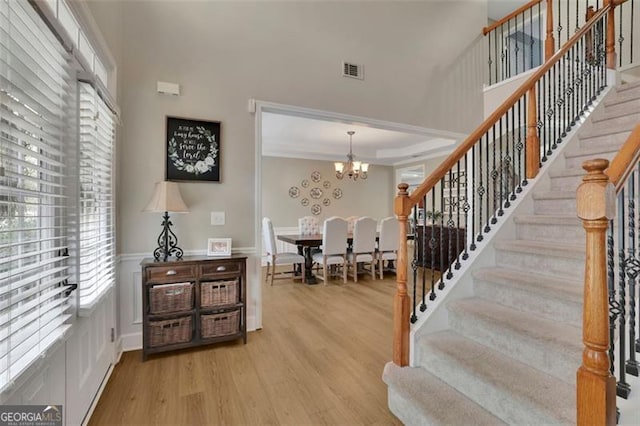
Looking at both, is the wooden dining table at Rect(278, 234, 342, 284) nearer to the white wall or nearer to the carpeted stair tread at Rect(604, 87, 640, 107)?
the white wall

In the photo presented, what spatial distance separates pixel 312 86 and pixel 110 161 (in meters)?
2.10

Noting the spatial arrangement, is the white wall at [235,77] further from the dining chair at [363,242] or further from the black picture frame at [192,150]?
the dining chair at [363,242]

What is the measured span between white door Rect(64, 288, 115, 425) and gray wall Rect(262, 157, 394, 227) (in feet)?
16.4

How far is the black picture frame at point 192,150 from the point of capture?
2914mm

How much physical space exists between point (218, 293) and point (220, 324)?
275mm

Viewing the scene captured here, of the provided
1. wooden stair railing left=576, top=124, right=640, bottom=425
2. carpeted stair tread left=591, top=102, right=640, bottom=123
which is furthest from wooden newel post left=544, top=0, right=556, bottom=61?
wooden stair railing left=576, top=124, right=640, bottom=425

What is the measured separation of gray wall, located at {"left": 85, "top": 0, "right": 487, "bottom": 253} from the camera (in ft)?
9.20

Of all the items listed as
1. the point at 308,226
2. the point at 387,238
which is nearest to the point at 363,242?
the point at 387,238

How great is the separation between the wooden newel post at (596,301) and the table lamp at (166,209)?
262 cm

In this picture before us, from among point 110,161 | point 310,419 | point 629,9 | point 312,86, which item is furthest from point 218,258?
point 629,9

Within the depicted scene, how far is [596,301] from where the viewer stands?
1164 millimetres

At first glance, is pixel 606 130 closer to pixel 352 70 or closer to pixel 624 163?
pixel 624 163

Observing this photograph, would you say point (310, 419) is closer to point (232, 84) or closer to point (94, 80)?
point (94, 80)

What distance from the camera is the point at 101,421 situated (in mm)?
1857
